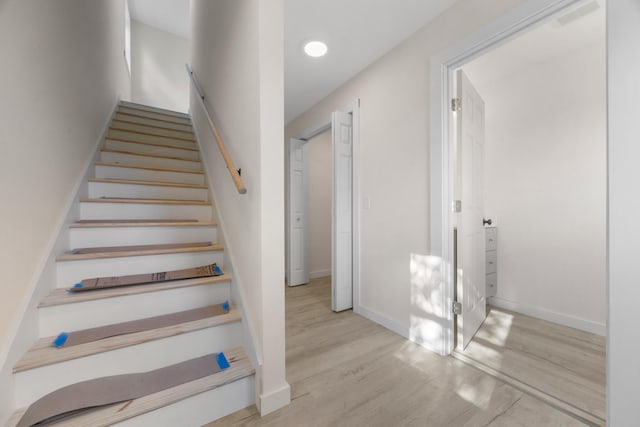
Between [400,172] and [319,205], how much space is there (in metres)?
2.18

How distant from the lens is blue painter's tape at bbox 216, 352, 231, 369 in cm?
129

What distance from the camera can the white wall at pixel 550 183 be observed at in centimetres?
212

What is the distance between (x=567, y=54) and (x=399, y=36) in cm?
153

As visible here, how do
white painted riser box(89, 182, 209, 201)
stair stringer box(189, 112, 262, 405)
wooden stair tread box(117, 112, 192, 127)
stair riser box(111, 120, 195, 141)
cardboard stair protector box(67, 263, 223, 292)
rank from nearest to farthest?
stair stringer box(189, 112, 262, 405) → cardboard stair protector box(67, 263, 223, 292) → white painted riser box(89, 182, 209, 201) → stair riser box(111, 120, 195, 141) → wooden stair tread box(117, 112, 192, 127)

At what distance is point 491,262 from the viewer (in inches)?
105

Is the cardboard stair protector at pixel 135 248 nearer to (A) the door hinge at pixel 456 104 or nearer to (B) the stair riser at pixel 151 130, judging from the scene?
(B) the stair riser at pixel 151 130

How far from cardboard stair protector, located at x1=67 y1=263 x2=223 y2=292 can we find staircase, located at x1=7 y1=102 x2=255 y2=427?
4cm

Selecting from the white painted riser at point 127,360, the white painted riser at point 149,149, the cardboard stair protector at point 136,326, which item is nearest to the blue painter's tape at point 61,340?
the cardboard stair protector at point 136,326

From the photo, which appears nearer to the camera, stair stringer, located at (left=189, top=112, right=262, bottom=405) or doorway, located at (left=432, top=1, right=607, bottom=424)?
stair stringer, located at (left=189, top=112, right=262, bottom=405)

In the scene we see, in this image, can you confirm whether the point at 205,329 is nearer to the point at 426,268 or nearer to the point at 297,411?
the point at 297,411

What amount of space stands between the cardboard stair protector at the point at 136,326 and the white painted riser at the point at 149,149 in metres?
1.82

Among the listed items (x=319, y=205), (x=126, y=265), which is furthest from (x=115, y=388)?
(x=319, y=205)

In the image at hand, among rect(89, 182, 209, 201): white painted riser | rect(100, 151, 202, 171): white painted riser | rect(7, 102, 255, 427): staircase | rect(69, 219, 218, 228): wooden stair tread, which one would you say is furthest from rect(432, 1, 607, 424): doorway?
rect(100, 151, 202, 171): white painted riser

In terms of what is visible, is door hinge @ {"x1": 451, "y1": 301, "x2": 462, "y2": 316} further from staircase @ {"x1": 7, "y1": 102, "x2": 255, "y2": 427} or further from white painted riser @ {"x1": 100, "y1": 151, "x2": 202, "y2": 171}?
white painted riser @ {"x1": 100, "y1": 151, "x2": 202, "y2": 171}
